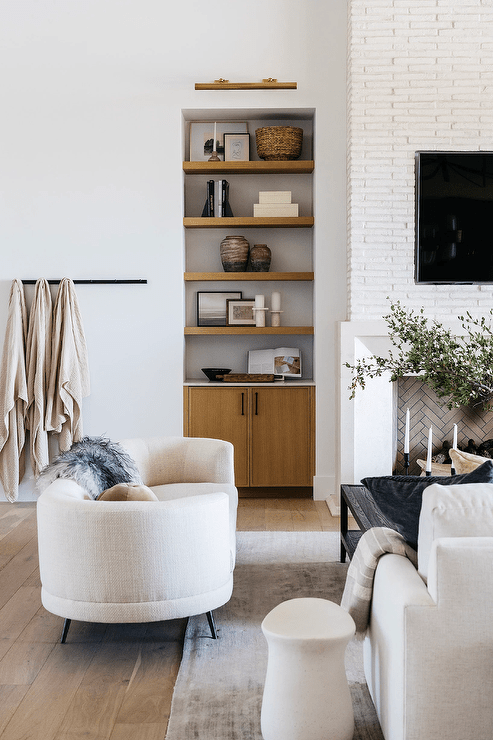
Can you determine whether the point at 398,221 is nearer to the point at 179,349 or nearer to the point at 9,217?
the point at 179,349

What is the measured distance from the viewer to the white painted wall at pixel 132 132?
4.70 meters

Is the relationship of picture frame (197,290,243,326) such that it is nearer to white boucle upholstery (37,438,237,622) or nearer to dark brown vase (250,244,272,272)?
dark brown vase (250,244,272,272)

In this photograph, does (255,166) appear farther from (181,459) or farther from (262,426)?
A: (181,459)

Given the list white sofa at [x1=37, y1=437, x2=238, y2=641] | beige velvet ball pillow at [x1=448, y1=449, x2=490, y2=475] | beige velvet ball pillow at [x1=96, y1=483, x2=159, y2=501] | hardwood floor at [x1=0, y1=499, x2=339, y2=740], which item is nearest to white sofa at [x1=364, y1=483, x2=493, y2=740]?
hardwood floor at [x1=0, y1=499, x2=339, y2=740]

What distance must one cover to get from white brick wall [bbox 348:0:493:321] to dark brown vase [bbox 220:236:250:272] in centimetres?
84

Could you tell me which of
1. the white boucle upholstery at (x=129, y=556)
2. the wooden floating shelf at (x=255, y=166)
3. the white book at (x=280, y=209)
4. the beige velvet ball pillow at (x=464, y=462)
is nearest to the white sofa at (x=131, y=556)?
the white boucle upholstery at (x=129, y=556)

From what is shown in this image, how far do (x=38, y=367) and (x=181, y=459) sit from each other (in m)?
1.47

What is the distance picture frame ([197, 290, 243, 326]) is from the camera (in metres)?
5.10

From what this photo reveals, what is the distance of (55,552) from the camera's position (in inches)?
94.3

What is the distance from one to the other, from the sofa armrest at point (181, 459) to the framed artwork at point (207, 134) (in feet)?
8.02

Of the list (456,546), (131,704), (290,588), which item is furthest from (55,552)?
(456,546)

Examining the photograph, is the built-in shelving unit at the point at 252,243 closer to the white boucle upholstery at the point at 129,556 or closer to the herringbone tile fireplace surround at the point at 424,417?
the herringbone tile fireplace surround at the point at 424,417

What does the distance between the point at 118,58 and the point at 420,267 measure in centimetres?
255

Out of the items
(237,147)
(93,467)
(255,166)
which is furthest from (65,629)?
(237,147)
